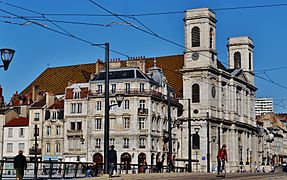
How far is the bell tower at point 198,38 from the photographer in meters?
86.2

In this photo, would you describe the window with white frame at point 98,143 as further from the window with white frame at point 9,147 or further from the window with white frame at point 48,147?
the window with white frame at point 9,147

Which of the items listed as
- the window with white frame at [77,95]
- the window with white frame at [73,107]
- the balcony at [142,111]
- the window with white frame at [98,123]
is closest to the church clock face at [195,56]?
the balcony at [142,111]

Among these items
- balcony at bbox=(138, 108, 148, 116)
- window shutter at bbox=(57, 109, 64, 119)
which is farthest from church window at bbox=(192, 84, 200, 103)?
window shutter at bbox=(57, 109, 64, 119)

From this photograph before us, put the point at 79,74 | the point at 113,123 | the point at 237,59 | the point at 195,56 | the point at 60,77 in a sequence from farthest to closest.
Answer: the point at 237,59 → the point at 60,77 → the point at 79,74 → the point at 195,56 → the point at 113,123

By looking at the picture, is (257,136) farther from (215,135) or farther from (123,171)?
(123,171)

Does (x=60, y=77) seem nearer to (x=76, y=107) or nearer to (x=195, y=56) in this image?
(x=76, y=107)

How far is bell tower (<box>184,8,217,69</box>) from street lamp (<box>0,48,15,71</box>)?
219 ft

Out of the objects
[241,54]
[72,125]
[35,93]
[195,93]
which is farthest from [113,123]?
[241,54]

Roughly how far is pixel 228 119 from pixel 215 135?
21.3ft

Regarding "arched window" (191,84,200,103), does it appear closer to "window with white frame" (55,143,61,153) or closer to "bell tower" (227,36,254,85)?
"bell tower" (227,36,254,85)

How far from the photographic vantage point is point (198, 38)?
86.8 meters

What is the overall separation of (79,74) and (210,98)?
2279 centimetres

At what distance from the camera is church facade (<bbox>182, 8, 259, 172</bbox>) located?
280 feet

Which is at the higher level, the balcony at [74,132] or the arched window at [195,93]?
the arched window at [195,93]
